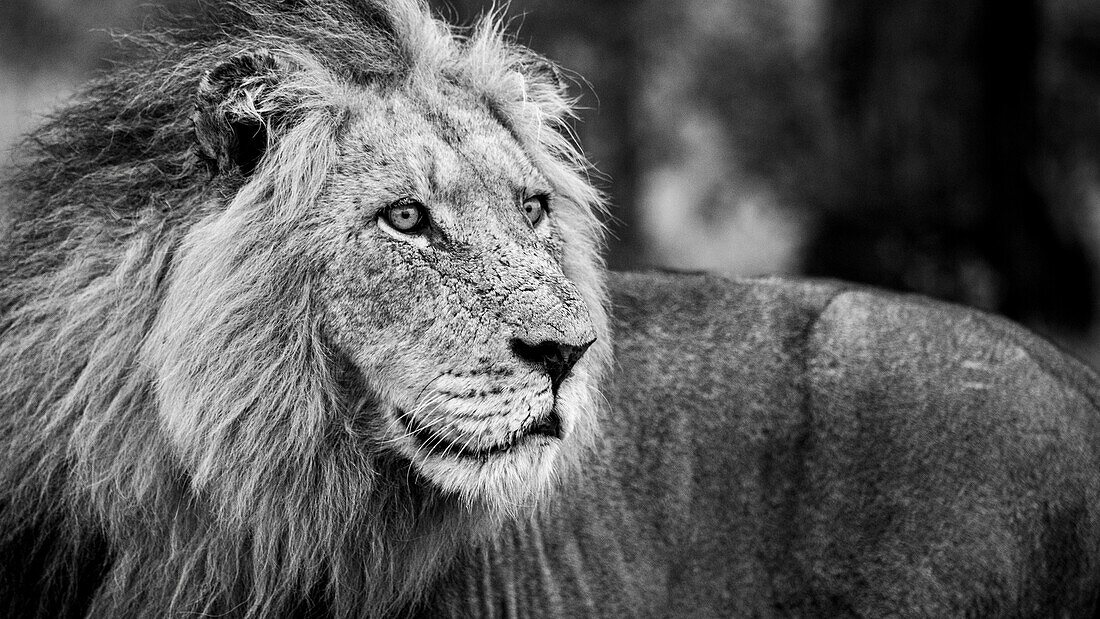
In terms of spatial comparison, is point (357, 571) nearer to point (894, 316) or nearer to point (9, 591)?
point (9, 591)

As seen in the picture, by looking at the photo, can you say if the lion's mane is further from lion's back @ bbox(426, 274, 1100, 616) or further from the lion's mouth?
lion's back @ bbox(426, 274, 1100, 616)

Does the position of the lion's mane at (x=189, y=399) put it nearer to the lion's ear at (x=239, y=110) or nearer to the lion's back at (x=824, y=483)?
the lion's ear at (x=239, y=110)

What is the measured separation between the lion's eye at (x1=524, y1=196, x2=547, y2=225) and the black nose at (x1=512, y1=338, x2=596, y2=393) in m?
0.70

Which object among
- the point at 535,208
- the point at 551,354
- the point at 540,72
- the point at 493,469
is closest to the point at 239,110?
the point at 535,208

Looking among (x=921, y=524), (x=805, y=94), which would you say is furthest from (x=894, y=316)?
(x=805, y=94)

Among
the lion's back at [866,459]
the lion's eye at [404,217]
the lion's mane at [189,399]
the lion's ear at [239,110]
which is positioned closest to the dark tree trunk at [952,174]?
the lion's back at [866,459]

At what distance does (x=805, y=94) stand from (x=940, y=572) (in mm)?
10518

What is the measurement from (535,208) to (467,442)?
1.00 metres

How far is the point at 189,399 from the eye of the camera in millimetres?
3467

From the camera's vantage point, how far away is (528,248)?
3.71 metres

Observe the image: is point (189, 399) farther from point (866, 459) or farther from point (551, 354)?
point (866, 459)

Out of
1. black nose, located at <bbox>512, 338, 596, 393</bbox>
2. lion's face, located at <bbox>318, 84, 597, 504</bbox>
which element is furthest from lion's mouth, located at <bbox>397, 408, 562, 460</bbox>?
black nose, located at <bbox>512, 338, 596, 393</bbox>

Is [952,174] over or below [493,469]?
over

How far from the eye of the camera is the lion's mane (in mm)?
3518
